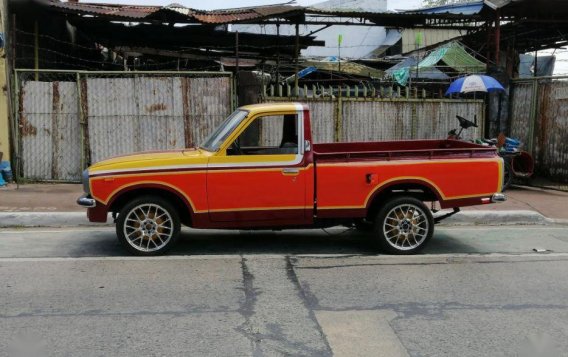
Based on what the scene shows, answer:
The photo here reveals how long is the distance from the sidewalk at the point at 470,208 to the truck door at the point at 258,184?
10.3ft

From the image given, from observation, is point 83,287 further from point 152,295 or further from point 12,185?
point 12,185

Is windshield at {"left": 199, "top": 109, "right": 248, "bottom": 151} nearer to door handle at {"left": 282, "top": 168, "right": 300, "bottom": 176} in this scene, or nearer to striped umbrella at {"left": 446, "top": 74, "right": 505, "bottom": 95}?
door handle at {"left": 282, "top": 168, "right": 300, "bottom": 176}

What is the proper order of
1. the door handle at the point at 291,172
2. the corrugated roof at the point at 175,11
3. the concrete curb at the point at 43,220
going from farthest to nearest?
the corrugated roof at the point at 175,11 < the concrete curb at the point at 43,220 < the door handle at the point at 291,172

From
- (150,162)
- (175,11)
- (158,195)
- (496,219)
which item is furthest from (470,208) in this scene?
(175,11)

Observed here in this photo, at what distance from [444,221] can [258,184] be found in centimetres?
383

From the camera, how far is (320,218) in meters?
6.73

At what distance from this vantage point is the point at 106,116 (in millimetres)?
11438

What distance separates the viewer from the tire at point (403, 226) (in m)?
6.79

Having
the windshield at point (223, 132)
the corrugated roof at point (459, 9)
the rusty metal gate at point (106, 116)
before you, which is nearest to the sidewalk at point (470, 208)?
the rusty metal gate at point (106, 116)

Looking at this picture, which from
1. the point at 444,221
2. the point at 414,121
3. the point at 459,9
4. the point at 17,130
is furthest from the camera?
the point at 459,9

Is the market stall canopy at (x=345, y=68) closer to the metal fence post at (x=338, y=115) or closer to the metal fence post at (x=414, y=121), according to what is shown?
the metal fence post at (x=414, y=121)

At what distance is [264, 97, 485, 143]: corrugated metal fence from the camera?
39.2ft

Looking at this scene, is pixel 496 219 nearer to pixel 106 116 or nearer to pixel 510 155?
pixel 510 155

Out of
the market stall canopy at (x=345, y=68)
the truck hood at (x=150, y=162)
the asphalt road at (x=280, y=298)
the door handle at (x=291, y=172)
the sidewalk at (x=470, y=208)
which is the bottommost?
the asphalt road at (x=280, y=298)
